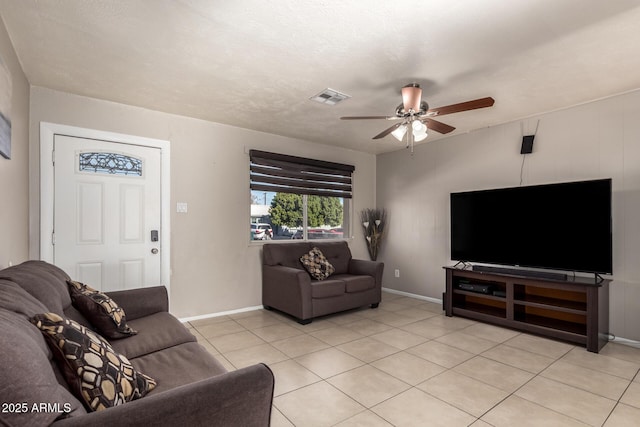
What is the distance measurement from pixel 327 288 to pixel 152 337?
2149mm

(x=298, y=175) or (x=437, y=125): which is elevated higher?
(x=437, y=125)

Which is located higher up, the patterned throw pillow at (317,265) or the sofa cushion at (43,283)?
the sofa cushion at (43,283)

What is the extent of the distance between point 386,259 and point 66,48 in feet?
15.8

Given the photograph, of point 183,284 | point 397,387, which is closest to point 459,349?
point 397,387

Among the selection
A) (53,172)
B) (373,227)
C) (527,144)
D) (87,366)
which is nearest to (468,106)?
(527,144)

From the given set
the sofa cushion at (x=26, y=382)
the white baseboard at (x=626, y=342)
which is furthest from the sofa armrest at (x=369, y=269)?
the sofa cushion at (x=26, y=382)

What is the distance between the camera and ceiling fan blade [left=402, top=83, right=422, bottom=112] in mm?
2668

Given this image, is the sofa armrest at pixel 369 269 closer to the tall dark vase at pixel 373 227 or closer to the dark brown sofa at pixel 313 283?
the dark brown sofa at pixel 313 283

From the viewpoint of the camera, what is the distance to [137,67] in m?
2.60

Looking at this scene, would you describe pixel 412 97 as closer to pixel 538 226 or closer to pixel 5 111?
pixel 538 226

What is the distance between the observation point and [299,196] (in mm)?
4910

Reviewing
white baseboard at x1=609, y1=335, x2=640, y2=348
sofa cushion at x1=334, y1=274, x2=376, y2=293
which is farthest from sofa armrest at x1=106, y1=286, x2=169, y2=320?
white baseboard at x1=609, y1=335, x2=640, y2=348

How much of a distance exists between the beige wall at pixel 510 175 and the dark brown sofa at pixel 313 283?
98 centimetres

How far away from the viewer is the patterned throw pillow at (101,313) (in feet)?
6.48
